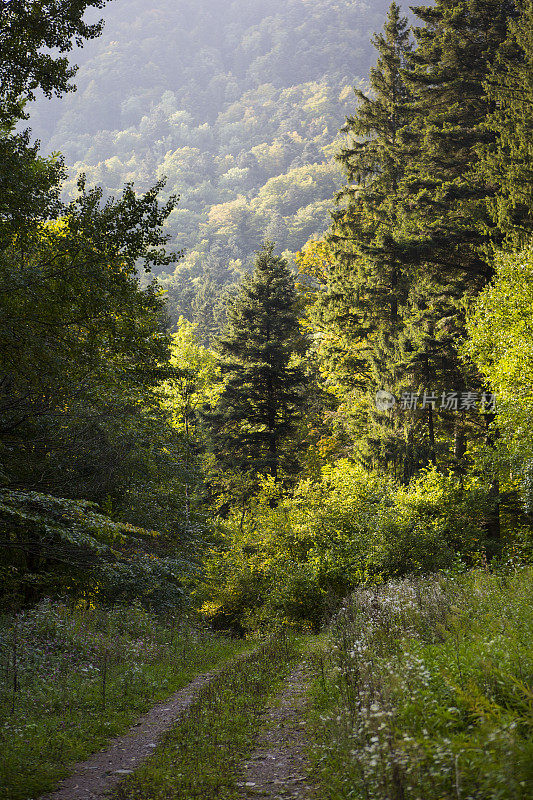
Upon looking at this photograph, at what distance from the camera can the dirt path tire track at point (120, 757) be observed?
17.4ft

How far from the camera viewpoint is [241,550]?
70.9 feet

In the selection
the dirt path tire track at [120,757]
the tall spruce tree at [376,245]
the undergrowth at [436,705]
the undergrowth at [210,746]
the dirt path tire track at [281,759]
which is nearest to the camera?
the undergrowth at [436,705]

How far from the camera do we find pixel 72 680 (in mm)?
8547

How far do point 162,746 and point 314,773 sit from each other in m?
2.21

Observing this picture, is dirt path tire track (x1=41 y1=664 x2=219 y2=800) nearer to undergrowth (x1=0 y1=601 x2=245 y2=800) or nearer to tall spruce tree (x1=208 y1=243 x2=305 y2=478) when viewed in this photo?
undergrowth (x1=0 y1=601 x2=245 y2=800)

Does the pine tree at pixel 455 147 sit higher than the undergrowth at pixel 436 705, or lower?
higher

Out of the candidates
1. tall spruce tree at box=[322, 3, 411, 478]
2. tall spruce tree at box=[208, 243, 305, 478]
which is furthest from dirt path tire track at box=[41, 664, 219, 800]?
tall spruce tree at box=[208, 243, 305, 478]

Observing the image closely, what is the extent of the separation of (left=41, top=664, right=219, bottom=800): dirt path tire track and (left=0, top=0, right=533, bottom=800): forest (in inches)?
2.1

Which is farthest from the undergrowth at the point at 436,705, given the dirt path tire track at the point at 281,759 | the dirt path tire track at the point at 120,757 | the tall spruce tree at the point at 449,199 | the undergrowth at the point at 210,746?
the tall spruce tree at the point at 449,199

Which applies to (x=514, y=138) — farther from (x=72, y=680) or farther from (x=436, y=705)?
(x=72, y=680)

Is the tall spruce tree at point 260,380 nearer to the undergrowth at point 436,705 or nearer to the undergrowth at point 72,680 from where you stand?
the undergrowth at point 72,680

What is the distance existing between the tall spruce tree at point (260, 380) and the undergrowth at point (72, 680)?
12.5 metres

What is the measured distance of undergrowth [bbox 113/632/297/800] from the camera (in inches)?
201

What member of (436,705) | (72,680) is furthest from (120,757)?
(436,705)
